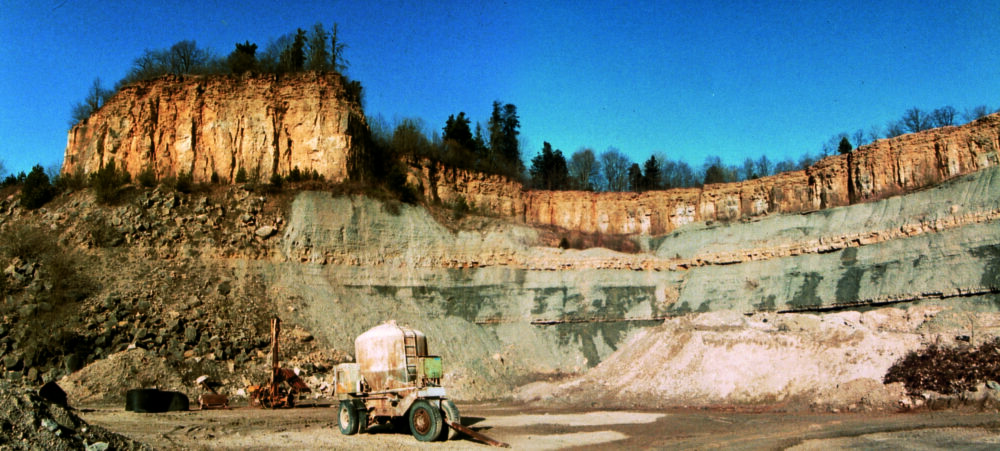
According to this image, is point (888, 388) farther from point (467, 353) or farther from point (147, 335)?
point (147, 335)

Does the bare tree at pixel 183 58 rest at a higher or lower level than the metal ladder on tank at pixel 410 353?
higher

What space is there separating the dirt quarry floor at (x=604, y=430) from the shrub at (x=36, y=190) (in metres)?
20.4

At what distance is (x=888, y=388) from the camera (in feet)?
74.9

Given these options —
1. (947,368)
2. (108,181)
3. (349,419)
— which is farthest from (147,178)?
(947,368)

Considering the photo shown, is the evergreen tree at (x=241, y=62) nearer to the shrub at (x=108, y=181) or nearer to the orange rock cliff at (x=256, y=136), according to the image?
the orange rock cliff at (x=256, y=136)

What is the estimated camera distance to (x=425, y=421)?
17.1 metres

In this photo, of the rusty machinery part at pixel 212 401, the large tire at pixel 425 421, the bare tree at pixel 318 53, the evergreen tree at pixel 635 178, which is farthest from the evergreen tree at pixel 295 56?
the evergreen tree at pixel 635 178

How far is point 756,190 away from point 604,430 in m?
37.5

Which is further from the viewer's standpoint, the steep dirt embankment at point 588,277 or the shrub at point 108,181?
the shrub at point 108,181

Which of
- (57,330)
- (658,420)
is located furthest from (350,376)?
(57,330)

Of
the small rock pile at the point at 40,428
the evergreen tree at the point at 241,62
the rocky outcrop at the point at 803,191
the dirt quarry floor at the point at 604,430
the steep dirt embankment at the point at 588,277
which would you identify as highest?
the evergreen tree at the point at 241,62

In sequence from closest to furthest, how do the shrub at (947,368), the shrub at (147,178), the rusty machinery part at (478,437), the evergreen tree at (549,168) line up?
1. the rusty machinery part at (478,437)
2. the shrub at (947,368)
3. the shrub at (147,178)
4. the evergreen tree at (549,168)

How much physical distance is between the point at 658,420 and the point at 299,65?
33767mm

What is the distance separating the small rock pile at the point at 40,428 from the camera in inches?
421
